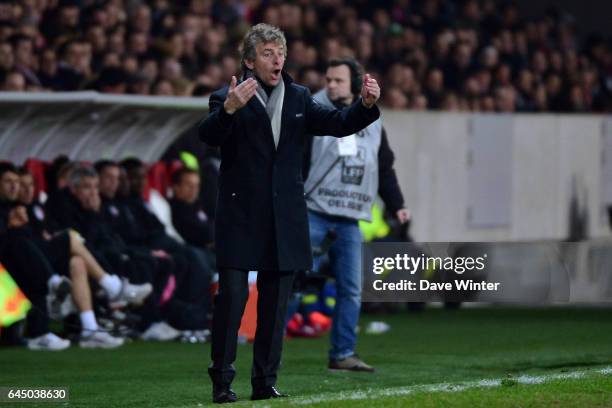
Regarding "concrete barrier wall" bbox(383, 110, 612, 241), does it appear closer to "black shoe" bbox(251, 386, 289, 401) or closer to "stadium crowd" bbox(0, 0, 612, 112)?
"stadium crowd" bbox(0, 0, 612, 112)

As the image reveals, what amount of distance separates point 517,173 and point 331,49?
8.79 feet

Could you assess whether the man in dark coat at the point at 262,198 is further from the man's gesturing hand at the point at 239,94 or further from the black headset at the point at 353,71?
the black headset at the point at 353,71

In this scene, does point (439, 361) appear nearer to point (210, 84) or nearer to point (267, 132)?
point (267, 132)

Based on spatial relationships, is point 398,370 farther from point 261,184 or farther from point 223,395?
point 261,184

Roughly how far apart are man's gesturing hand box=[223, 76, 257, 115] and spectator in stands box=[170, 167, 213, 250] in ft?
19.7

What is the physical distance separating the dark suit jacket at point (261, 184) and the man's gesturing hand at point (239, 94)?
0.29 metres

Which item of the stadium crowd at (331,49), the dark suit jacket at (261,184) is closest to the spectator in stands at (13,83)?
the stadium crowd at (331,49)

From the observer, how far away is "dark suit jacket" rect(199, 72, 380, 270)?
8.30 metres

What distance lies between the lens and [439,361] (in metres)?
11.5

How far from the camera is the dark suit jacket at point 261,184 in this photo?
8.30 metres

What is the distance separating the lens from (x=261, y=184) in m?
8.32
